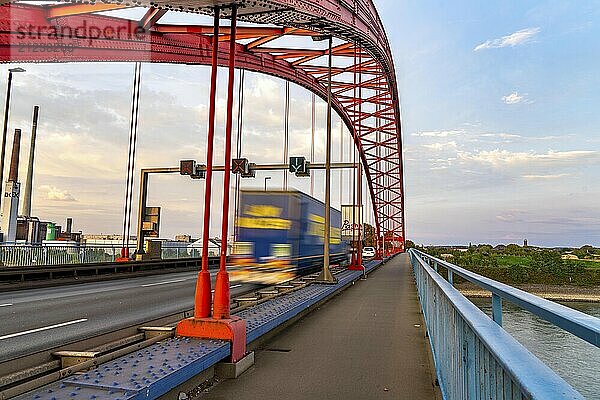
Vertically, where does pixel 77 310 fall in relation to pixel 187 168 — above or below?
below

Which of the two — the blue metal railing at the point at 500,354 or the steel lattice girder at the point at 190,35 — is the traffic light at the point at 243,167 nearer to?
the steel lattice girder at the point at 190,35

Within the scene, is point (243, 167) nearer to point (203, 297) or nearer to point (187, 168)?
point (187, 168)

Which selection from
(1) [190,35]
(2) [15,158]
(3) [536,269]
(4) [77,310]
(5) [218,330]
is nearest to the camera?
(5) [218,330]

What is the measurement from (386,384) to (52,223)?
48.0m

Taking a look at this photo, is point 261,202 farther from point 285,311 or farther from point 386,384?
point 386,384

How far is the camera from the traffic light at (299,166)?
88.2 ft

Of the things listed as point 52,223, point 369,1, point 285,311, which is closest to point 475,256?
point 369,1

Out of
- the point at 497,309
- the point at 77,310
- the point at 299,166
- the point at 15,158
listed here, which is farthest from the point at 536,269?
the point at 15,158

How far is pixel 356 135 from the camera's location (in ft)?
182

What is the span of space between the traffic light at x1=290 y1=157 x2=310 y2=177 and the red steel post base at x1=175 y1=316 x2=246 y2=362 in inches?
825

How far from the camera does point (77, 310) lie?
37.7ft

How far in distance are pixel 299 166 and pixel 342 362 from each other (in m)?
20.4

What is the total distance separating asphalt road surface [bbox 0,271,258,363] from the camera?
829cm

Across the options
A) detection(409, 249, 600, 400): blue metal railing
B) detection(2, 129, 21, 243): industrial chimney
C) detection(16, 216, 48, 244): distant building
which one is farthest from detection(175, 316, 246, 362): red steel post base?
detection(16, 216, 48, 244): distant building
